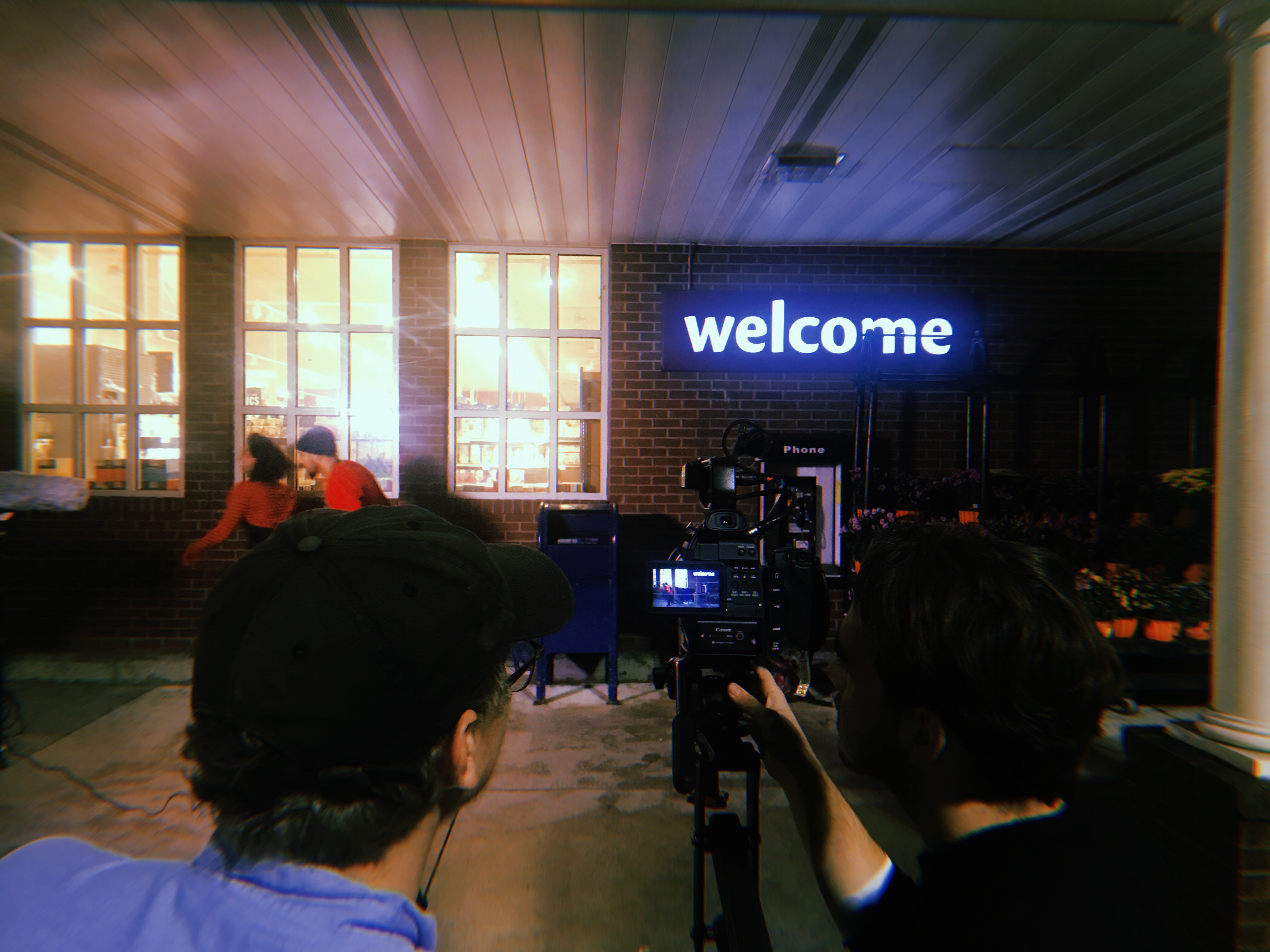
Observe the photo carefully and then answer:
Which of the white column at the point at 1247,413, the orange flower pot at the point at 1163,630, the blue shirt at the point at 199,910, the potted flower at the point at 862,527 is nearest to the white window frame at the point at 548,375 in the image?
the potted flower at the point at 862,527

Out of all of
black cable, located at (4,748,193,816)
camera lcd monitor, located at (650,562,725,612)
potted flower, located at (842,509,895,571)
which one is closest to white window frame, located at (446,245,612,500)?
potted flower, located at (842,509,895,571)

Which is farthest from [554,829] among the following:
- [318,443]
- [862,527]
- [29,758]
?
[29,758]

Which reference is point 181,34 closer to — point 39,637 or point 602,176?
point 602,176

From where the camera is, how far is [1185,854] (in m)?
2.20

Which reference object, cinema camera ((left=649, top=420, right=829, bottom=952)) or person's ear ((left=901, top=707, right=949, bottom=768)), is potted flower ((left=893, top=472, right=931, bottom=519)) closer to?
cinema camera ((left=649, top=420, right=829, bottom=952))

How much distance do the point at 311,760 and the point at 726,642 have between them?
140cm

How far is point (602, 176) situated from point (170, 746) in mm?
4815

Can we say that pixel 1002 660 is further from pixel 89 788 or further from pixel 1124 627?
pixel 89 788

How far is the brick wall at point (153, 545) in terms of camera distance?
5.04 m

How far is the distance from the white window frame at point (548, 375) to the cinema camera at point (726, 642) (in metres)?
2.98

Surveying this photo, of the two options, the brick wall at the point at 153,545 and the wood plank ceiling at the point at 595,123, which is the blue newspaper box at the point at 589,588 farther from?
the brick wall at the point at 153,545

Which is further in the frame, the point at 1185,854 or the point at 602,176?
the point at 602,176

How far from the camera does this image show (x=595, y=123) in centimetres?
343

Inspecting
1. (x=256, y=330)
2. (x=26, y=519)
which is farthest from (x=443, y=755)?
(x=26, y=519)
